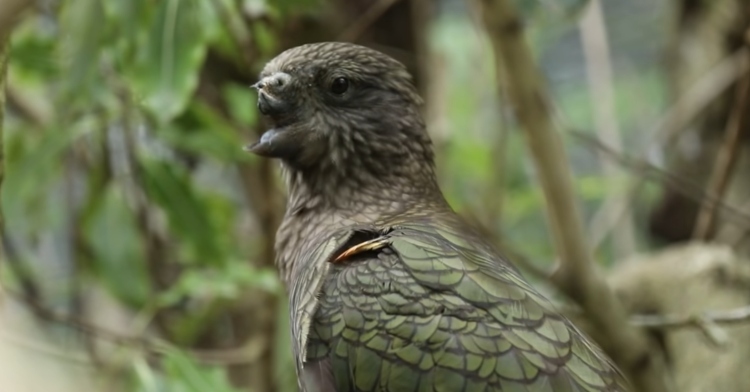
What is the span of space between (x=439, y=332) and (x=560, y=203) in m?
1.06

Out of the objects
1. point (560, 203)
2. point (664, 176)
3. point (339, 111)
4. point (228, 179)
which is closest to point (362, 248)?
point (339, 111)

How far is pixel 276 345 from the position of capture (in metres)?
3.26

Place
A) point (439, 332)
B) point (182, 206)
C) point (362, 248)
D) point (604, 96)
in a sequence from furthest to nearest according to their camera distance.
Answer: point (604, 96)
point (182, 206)
point (362, 248)
point (439, 332)

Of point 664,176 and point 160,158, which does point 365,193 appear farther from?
point 664,176

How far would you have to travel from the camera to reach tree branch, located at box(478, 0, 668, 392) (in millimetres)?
2566

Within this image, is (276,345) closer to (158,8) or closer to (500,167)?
(500,167)

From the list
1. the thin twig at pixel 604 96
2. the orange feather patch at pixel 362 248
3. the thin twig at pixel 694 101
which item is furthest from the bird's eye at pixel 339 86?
the thin twig at pixel 604 96

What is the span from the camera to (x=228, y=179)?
403cm

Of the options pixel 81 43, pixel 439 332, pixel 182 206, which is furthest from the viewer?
pixel 182 206

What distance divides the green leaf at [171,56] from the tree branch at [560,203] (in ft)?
2.29

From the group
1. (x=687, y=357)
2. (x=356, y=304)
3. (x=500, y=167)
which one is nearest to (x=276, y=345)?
(x=500, y=167)

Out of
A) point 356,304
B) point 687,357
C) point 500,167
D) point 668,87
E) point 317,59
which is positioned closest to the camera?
point 356,304

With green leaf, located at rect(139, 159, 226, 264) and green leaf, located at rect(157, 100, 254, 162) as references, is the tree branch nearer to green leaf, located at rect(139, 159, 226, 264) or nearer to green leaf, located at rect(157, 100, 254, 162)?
green leaf, located at rect(157, 100, 254, 162)

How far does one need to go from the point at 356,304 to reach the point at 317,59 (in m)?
0.54
